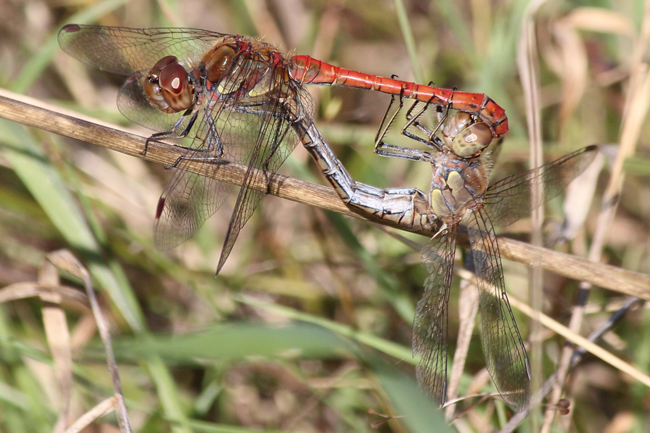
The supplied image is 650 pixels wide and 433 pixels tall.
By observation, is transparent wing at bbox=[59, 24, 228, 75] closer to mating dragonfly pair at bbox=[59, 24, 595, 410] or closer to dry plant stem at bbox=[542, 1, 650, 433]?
mating dragonfly pair at bbox=[59, 24, 595, 410]

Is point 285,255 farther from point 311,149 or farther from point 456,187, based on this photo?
point 456,187

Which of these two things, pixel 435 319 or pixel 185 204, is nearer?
pixel 435 319

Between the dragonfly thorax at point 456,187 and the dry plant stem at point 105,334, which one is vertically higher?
the dragonfly thorax at point 456,187

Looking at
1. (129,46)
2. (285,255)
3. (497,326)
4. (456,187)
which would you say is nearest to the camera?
(497,326)

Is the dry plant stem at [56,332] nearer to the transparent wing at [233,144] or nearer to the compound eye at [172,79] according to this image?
the transparent wing at [233,144]

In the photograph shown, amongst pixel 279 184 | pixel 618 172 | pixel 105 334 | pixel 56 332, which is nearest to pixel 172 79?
pixel 279 184

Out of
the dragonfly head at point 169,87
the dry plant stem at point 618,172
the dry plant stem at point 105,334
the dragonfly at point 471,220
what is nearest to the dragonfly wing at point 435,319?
the dragonfly at point 471,220

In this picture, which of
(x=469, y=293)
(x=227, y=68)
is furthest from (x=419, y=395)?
(x=227, y=68)

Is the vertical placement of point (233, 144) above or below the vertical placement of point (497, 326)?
above
